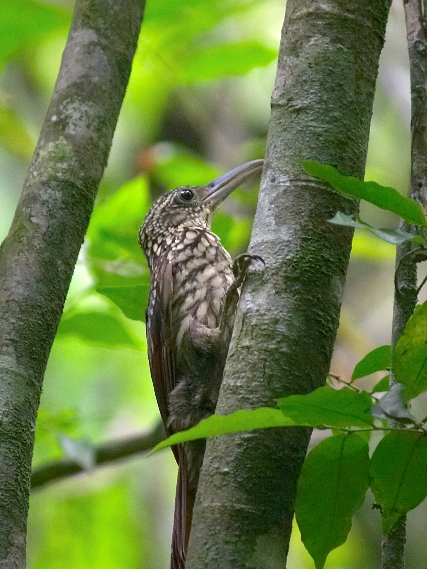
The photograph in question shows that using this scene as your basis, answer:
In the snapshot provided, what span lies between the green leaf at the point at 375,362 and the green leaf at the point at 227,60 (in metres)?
1.31

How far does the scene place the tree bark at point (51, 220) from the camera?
1.63 metres

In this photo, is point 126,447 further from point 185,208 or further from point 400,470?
point 400,470

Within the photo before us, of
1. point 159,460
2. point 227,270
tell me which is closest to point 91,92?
point 227,270

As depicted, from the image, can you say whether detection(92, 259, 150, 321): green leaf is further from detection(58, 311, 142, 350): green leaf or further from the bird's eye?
the bird's eye

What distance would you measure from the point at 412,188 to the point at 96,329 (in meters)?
1.11

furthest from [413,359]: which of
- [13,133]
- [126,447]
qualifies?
[13,133]

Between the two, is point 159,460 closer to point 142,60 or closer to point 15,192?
point 15,192

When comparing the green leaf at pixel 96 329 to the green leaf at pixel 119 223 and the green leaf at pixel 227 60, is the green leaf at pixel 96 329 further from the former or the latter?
the green leaf at pixel 227 60

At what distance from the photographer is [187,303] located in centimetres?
273

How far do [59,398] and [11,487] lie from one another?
3949 millimetres

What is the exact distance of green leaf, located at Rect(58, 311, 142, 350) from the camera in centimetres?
238

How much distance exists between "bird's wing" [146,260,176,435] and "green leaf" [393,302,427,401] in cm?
155

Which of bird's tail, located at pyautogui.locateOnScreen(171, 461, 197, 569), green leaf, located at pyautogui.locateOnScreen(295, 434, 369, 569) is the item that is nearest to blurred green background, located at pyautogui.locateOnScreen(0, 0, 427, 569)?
A: bird's tail, located at pyautogui.locateOnScreen(171, 461, 197, 569)

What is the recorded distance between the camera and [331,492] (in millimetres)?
1239
